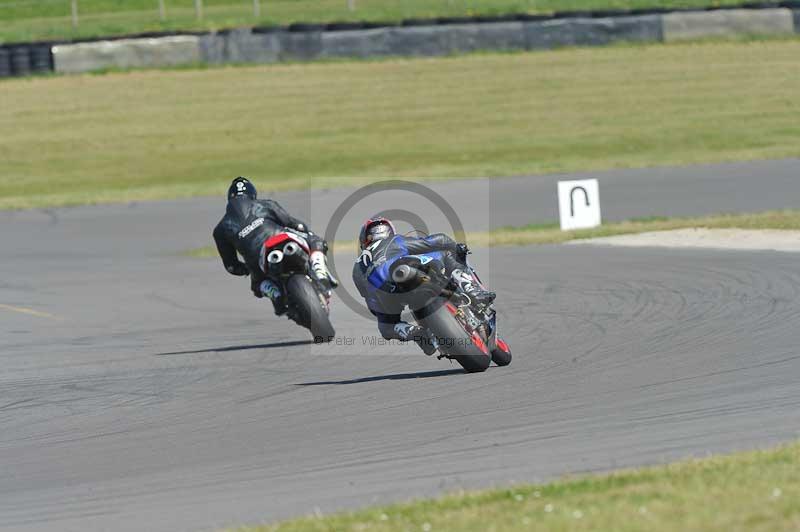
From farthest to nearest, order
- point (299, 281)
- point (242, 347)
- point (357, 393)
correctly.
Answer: point (242, 347) → point (299, 281) → point (357, 393)

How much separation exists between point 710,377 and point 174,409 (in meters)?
3.69

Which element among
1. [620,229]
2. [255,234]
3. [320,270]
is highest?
[255,234]

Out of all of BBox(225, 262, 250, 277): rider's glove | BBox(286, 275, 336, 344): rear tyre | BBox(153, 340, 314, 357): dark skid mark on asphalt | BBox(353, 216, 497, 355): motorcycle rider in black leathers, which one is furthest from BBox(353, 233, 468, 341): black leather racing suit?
BBox(225, 262, 250, 277): rider's glove

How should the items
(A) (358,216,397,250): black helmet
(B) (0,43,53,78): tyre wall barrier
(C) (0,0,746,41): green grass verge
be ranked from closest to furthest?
(A) (358,216,397,250): black helmet → (B) (0,43,53,78): tyre wall barrier → (C) (0,0,746,41): green grass verge

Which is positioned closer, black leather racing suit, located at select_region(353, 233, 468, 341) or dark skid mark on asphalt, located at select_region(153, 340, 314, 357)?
black leather racing suit, located at select_region(353, 233, 468, 341)

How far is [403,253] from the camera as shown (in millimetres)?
9680

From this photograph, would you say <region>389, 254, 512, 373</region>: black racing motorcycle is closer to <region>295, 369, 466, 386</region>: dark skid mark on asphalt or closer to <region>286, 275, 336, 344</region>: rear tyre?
<region>295, 369, 466, 386</region>: dark skid mark on asphalt

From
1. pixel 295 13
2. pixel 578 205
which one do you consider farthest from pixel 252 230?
pixel 295 13

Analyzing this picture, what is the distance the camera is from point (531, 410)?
335 inches

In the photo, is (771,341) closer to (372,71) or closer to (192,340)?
(192,340)

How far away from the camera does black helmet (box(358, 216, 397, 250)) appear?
9883 mm

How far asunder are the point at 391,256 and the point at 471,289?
643mm

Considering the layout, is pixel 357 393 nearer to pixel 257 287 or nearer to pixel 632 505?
pixel 257 287

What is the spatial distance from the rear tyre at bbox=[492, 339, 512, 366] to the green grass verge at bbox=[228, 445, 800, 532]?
359cm
